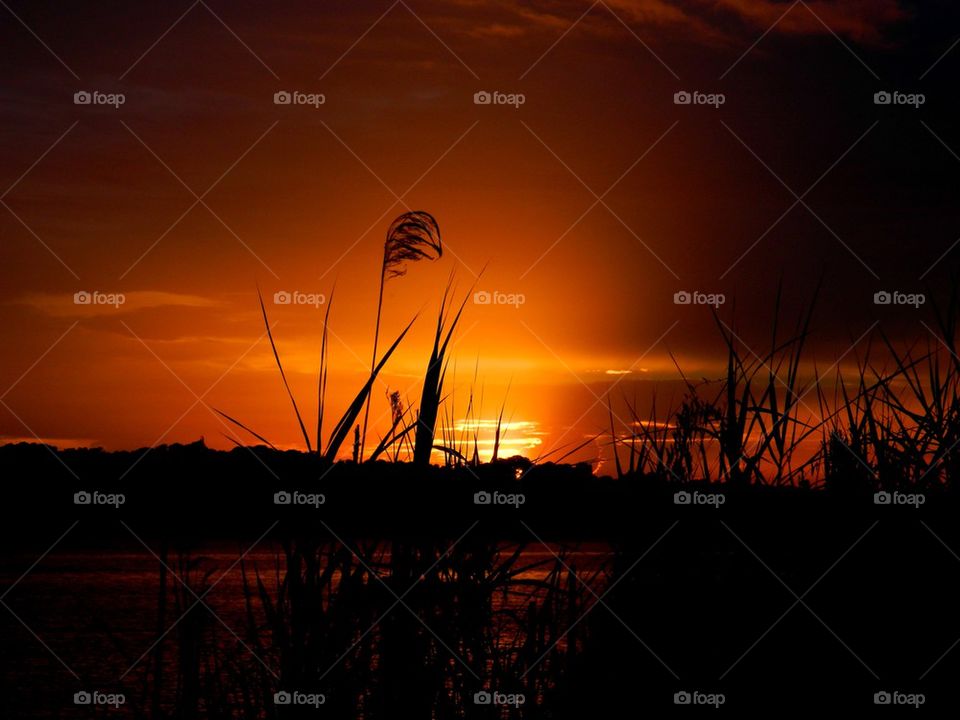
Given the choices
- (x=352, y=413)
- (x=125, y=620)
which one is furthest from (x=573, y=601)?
(x=125, y=620)

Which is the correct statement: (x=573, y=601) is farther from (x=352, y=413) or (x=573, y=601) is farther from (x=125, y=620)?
(x=125, y=620)

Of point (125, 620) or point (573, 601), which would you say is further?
point (125, 620)

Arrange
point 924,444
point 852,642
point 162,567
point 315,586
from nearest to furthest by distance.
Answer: point 315,586
point 162,567
point 852,642
point 924,444

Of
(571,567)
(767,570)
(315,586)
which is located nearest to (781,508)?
(767,570)

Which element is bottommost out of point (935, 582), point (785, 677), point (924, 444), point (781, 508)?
point (785, 677)

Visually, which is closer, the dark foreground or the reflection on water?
the dark foreground

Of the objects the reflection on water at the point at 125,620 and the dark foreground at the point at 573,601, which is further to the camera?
the reflection on water at the point at 125,620

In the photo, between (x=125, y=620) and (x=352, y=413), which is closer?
(x=352, y=413)

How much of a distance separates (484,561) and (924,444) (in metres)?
2.17

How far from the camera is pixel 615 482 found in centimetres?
487

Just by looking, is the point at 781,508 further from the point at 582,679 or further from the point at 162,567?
the point at 162,567

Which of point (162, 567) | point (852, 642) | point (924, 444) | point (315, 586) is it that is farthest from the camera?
point (924, 444)

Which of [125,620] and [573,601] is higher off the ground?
[125,620]

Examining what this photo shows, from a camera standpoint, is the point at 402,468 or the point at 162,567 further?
the point at 162,567
